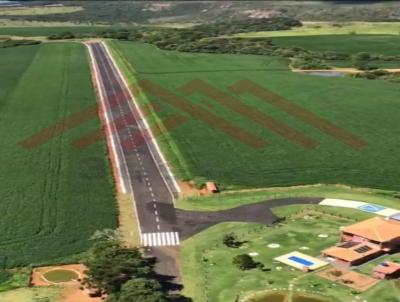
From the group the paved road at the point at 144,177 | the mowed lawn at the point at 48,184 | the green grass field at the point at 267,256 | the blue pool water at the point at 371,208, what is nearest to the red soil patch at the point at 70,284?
the mowed lawn at the point at 48,184

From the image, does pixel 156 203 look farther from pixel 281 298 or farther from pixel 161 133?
pixel 161 133

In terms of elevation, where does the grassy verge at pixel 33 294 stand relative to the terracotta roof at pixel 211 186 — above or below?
above

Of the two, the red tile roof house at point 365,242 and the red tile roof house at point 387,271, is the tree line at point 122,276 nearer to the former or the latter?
the red tile roof house at point 365,242

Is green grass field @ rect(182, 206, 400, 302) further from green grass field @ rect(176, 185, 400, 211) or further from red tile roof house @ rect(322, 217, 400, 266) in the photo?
green grass field @ rect(176, 185, 400, 211)

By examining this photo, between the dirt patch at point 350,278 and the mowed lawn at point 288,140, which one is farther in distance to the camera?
the mowed lawn at point 288,140

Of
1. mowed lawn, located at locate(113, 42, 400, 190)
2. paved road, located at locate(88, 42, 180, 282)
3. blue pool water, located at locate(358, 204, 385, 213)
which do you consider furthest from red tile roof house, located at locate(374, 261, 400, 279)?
mowed lawn, located at locate(113, 42, 400, 190)
